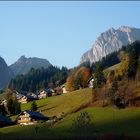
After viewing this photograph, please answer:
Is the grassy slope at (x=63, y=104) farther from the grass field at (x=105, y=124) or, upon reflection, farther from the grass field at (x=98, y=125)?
the grass field at (x=105, y=124)

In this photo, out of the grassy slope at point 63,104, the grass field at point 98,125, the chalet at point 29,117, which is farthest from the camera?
the grassy slope at point 63,104

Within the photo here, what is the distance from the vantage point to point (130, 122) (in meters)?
96.9

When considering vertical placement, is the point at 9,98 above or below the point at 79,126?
above

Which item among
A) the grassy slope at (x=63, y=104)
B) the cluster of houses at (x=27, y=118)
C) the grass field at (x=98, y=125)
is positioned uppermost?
the grassy slope at (x=63, y=104)

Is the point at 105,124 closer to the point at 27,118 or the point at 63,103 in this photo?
the point at 27,118

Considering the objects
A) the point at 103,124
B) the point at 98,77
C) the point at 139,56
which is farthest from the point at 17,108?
the point at 103,124

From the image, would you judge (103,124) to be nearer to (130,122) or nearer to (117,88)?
(130,122)

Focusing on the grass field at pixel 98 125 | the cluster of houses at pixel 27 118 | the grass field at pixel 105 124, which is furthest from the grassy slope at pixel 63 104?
the grass field at pixel 105 124

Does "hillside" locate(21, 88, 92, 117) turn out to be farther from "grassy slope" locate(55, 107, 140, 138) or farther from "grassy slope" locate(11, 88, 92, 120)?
"grassy slope" locate(55, 107, 140, 138)

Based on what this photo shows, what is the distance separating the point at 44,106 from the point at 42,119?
Result: 29925 mm

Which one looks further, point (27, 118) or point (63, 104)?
point (63, 104)

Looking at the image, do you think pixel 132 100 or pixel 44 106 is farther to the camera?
pixel 44 106

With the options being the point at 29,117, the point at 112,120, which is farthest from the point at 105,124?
the point at 29,117

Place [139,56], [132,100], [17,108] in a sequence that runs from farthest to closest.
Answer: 1. [17,108]
2. [139,56]
3. [132,100]
